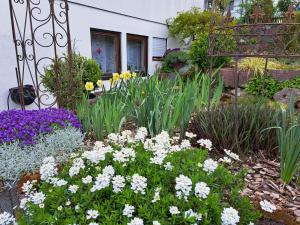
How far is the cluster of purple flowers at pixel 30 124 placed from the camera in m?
2.04

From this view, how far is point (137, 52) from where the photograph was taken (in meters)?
7.17

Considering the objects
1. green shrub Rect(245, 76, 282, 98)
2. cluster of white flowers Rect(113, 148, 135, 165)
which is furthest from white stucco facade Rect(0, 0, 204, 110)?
cluster of white flowers Rect(113, 148, 135, 165)

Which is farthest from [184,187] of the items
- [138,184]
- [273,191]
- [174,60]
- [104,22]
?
[174,60]

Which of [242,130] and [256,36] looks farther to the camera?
[256,36]

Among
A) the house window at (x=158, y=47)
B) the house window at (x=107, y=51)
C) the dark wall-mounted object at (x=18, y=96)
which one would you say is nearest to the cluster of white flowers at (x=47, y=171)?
the dark wall-mounted object at (x=18, y=96)

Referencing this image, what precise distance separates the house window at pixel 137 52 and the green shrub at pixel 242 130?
4.68 meters

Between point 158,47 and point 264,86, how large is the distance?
13.5ft

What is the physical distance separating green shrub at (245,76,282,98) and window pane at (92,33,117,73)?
316 cm

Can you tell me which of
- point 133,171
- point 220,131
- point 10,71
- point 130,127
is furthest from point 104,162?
point 10,71

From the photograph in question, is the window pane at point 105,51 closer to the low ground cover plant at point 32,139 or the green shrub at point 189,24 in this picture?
the green shrub at point 189,24

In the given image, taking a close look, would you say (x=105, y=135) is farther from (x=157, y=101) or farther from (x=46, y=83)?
(x=46, y=83)

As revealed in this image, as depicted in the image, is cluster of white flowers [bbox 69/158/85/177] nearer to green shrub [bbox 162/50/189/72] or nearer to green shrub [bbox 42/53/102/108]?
green shrub [bbox 42/53/102/108]

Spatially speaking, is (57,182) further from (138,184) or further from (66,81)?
(66,81)

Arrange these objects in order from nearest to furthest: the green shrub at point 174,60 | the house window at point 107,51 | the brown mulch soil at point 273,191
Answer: the brown mulch soil at point 273,191 < the house window at point 107,51 < the green shrub at point 174,60
